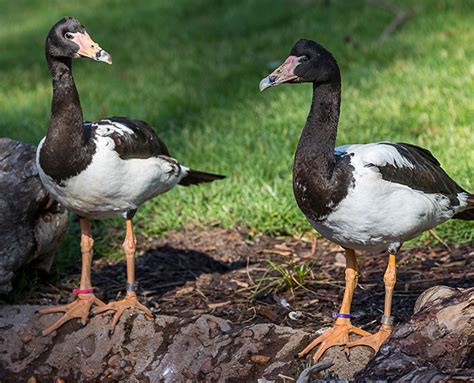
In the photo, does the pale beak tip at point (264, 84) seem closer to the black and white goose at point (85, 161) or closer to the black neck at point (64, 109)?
the black and white goose at point (85, 161)

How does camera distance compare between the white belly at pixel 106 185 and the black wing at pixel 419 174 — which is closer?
the black wing at pixel 419 174

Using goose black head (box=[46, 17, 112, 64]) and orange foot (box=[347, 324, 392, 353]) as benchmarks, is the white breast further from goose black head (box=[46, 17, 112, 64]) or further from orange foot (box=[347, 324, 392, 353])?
goose black head (box=[46, 17, 112, 64])

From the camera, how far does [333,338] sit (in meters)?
4.24

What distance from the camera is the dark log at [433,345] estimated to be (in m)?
3.67

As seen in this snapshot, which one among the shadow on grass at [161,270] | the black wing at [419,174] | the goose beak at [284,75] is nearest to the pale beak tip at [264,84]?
the goose beak at [284,75]

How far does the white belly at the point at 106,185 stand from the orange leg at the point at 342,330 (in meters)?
1.31

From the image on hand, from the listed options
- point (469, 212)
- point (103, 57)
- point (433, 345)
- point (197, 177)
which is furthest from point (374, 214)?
point (197, 177)

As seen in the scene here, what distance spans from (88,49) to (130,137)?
59cm

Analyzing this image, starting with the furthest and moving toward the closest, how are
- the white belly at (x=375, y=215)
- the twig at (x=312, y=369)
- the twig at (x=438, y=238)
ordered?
the twig at (x=438, y=238) → the white belly at (x=375, y=215) → the twig at (x=312, y=369)

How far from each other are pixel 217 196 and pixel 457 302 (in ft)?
10.8

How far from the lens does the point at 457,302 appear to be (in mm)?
3730

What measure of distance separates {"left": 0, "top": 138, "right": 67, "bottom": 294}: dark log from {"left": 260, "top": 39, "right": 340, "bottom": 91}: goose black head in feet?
5.93

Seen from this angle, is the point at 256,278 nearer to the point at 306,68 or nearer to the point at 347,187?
the point at 347,187

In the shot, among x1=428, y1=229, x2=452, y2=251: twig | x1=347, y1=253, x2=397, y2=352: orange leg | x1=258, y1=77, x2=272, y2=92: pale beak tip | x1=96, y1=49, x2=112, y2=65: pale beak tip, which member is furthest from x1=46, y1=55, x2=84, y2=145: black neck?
x1=428, y1=229, x2=452, y2=251: twig
